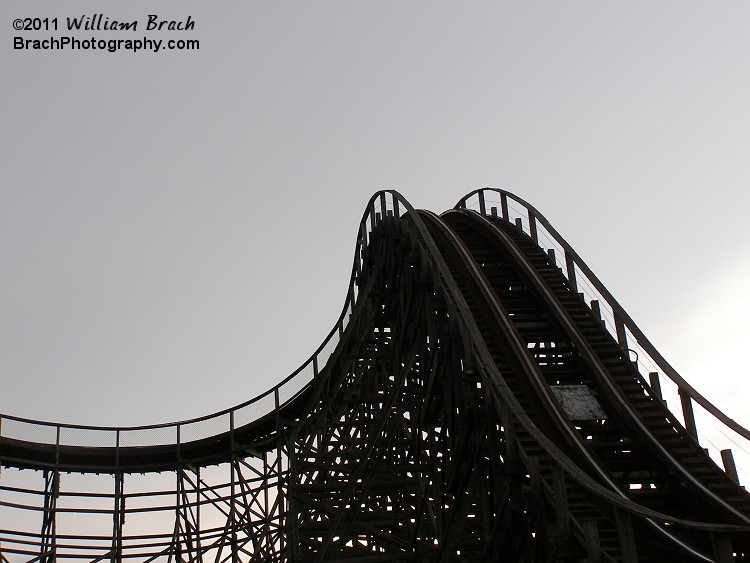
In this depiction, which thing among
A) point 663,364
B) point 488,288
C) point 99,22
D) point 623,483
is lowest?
point 623,483

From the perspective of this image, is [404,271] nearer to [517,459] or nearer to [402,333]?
[402,333]

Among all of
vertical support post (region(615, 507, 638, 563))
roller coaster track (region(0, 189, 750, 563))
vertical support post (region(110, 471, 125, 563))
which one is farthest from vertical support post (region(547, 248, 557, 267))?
vertical support post (region(110, 471, 125, 563))

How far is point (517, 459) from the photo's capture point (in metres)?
10.3

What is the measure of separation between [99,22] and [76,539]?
1076cm

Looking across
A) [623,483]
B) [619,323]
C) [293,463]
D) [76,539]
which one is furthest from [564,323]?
[76,539]

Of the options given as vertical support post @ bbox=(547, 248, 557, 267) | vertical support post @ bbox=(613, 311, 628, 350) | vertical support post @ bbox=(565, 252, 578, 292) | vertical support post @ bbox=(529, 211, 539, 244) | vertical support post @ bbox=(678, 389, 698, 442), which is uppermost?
vertical support post @ bbox=(529, 211, 539, 244)

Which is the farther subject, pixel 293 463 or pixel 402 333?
pixel 293 463

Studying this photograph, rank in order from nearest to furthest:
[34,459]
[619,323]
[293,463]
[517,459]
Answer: [517,459]
[619,323]
[293,463]
[34,459]

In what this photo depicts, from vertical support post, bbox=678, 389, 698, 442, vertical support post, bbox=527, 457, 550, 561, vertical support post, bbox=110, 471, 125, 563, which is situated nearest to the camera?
vertical support post, bbox=527, 457, 550, 561

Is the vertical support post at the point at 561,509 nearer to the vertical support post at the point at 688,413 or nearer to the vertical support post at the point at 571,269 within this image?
the vertical support post at the point at 688,413

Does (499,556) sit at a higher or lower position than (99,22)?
lower

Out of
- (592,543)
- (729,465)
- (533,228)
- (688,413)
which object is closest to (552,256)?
(533,228)

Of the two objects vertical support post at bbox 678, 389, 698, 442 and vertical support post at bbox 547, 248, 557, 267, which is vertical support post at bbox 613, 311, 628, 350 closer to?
vertical support post at bbox 678, 389, 698, 442

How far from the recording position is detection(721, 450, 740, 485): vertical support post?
10.4 metres
